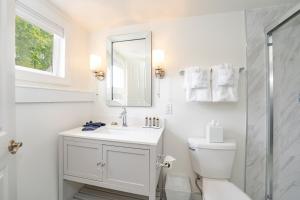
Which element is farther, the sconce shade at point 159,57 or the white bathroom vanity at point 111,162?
the sconce shade at point 159,57

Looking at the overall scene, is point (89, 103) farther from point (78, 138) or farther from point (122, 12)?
point (122, 12)

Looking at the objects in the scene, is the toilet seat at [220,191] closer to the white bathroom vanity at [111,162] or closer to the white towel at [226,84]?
the white bathroom vanity at [111,162]

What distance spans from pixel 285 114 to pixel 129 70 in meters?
1.71

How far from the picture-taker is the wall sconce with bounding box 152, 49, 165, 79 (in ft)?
5.52

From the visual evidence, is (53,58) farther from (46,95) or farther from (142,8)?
(142,8)

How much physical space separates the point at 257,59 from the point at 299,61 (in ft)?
1.15

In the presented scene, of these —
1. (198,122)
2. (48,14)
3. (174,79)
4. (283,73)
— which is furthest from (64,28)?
(283,73)

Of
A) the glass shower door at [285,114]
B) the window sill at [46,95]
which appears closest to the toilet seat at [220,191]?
the glass shower door at [285,114]

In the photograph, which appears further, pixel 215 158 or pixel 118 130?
pixel 118 130

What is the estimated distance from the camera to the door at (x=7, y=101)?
773 mm

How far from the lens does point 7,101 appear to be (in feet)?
2.66

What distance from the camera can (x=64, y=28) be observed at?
1.66 metres

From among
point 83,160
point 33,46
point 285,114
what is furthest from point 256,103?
point 33,46

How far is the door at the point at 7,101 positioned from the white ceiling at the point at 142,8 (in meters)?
0.84
